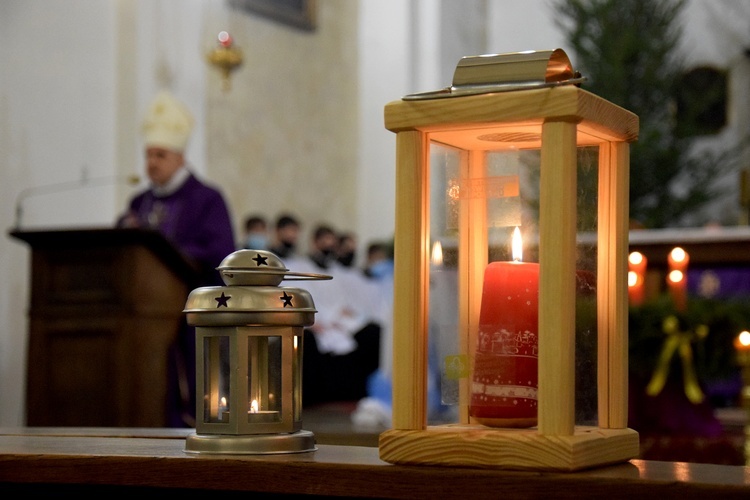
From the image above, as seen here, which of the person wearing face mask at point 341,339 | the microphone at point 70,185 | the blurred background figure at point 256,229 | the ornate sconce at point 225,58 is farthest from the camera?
the blurred background figure at point 256,229

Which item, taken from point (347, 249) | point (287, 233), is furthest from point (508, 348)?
point (347, 249)

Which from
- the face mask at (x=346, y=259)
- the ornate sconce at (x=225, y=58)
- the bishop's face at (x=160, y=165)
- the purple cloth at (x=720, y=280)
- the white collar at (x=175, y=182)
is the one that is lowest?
the purple cloth at (x=720, y=280)

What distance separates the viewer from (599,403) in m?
1.43

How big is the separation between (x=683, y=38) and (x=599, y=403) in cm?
951

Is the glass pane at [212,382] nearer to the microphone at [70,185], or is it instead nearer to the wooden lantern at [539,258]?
the wooden lantern at [539,258]

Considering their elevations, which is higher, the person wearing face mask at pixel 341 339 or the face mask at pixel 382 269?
the face mask at pixel 382 269

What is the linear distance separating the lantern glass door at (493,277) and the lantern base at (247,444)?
19 cm

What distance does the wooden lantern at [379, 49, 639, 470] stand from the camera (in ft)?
4.13

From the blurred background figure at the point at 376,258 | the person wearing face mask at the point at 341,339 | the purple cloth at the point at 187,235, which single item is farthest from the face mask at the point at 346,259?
the purple cloth at the point at 187,235

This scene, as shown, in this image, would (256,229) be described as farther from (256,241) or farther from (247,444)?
(247,444)

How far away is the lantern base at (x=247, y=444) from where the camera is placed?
1.44m

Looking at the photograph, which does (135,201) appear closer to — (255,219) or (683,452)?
(255,219)

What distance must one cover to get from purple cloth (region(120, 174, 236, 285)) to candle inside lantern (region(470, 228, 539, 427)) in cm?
486

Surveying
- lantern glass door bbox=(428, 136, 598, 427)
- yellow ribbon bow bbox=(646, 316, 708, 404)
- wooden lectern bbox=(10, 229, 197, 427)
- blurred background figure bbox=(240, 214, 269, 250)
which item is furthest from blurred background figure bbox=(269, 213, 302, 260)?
lantern glass door bbox=(428, 136, 598, 427)
